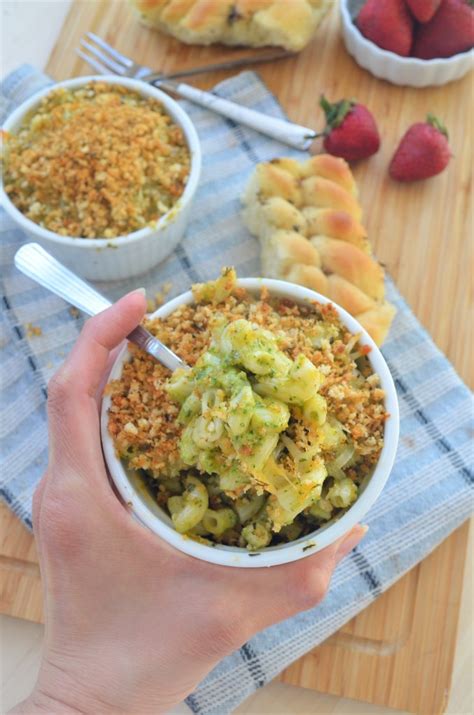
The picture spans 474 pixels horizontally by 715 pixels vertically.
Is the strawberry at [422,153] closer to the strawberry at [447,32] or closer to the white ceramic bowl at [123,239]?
the strawberry at [447,32]

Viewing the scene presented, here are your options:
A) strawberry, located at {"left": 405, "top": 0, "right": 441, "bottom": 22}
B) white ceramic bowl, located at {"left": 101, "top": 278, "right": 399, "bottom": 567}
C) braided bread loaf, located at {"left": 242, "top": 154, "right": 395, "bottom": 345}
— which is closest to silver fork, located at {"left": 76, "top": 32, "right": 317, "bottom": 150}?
braided bread loaf, located at {"left": 242, "top": 154, "right": 395, "bottom": 345}

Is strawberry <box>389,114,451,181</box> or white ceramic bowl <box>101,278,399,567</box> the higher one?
white ceramic bowl <box>101,278,399,567</box>

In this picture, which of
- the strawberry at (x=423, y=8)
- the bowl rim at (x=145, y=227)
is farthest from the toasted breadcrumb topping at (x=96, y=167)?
the strawberry at (x=423, y=8)

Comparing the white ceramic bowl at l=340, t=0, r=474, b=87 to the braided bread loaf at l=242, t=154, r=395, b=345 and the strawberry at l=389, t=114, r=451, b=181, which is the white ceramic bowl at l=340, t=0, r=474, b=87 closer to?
the strawberry at l=389, t=114, r=451, b=181

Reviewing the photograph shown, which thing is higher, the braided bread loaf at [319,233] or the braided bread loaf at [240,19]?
the braided bread loaf at [240,19]

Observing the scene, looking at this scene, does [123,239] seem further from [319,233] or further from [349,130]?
[349,130]

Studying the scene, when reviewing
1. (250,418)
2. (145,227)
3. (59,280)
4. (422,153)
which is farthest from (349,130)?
(250,418)
